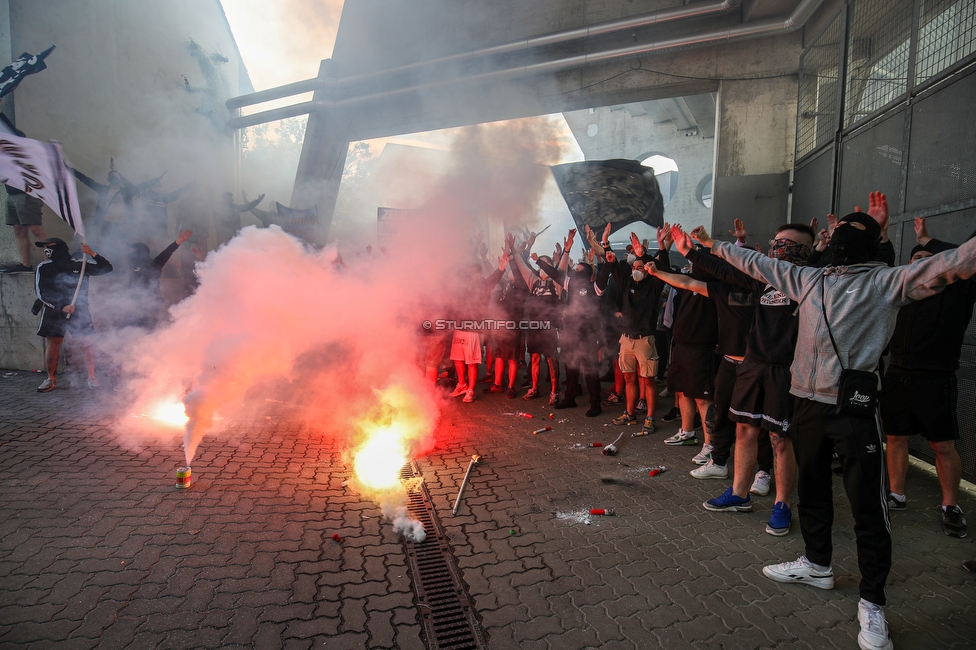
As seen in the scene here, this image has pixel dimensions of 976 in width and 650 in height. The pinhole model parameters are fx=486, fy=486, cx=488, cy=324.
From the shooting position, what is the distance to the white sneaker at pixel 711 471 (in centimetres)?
433

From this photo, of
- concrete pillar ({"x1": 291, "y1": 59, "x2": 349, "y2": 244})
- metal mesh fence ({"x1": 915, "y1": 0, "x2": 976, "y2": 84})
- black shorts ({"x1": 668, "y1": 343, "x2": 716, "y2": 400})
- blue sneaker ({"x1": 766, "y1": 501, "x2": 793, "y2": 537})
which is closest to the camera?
blue sneaker ({"x1": 766, "y1": 501, "x2": 793, "y2": 537})

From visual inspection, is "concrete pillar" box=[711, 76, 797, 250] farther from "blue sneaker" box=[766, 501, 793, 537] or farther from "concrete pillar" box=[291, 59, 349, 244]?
"concrete pillar" box=[291, 59, 349, 244]

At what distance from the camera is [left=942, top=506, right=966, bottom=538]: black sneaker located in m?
3.40

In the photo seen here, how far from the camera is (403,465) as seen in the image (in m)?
4.57

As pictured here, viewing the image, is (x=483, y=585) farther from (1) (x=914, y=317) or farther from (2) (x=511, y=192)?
(2) (x=511, y=192)

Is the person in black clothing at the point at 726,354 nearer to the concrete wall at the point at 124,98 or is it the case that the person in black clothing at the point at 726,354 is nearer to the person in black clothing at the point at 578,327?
the person in black clothing at the point at 578,327

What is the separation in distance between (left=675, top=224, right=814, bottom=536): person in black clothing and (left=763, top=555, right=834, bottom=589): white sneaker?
21.4 inches

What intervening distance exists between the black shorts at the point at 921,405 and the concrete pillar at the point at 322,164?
1018 cm

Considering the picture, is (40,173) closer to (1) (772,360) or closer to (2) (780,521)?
(1) (772,360)

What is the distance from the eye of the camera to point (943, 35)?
454cm

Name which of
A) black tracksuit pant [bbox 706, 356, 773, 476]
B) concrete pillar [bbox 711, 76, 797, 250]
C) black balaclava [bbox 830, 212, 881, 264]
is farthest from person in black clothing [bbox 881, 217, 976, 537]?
concrete pillar [bbox 711, 76, 797, 250]

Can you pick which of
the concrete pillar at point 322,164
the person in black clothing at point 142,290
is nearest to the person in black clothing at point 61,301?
the person in black clothing at point 142,290

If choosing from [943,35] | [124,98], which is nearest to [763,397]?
[943,35]

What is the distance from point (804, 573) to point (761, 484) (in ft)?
4.68
